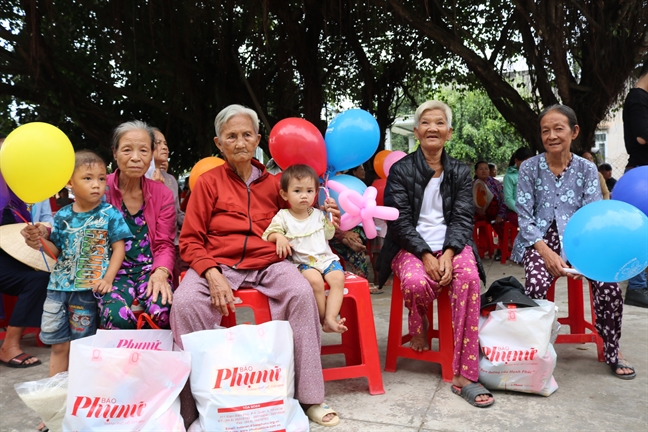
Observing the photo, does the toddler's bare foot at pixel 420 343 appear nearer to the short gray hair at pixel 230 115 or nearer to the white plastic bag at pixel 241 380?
the white plastic bag at pixel 241 380

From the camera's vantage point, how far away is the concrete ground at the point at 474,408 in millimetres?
2166

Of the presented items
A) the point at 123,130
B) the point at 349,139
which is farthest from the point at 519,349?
the point at 123,130

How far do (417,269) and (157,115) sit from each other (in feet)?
26.5

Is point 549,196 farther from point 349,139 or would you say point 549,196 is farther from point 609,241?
point 349,139

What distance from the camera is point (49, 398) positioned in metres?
1.96

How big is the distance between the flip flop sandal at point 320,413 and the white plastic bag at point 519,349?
30.3 inches

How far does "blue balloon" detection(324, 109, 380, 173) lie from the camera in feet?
9.71

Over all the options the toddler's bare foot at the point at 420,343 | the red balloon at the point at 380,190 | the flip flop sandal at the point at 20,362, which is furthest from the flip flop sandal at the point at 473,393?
the flip flop sandal at the point at 20,362

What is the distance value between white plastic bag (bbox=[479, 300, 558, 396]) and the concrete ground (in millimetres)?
87

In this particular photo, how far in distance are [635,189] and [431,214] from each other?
3.47ft

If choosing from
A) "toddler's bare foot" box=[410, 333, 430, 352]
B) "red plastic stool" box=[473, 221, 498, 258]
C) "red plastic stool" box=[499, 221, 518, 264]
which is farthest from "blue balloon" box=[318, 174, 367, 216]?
"red plastic stool" box=[473, 221, 498, 258]

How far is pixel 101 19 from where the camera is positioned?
277 inches

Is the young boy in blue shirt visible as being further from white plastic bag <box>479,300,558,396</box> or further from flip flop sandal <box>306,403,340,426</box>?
white plastic bag <box>479,300,558,396</box>

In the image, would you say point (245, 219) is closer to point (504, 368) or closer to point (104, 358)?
point (104, 358)
